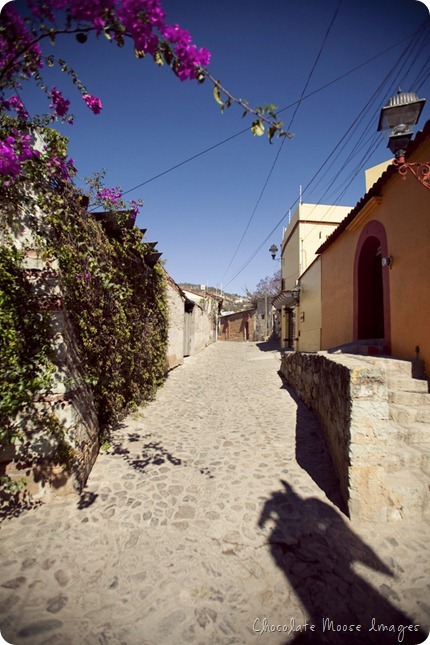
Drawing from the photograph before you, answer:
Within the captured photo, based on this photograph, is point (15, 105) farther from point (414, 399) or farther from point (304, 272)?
point (304, 272)

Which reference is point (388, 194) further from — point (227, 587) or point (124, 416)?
point (124, 416)

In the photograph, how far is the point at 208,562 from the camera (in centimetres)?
222

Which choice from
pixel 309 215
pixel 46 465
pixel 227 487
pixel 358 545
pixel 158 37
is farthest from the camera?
pixel 309 215

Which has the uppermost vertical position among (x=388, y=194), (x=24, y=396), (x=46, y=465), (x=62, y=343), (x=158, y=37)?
(x=388, y=194)

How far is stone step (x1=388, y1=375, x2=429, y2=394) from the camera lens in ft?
11.9

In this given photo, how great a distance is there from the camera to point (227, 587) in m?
2.01

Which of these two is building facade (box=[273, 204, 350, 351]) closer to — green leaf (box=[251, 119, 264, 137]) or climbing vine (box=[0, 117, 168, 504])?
climbing vine (box=[0, 117, 168, 504])

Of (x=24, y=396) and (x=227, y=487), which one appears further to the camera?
(x=227, y=487)

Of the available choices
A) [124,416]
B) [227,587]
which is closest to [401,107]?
[227,587]

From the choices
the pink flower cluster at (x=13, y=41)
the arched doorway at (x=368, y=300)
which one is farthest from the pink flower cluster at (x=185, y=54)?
the arched doorway at (x=368, y=300)

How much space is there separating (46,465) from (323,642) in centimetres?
286

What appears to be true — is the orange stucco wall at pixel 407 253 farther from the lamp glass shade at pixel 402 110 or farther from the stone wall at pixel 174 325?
the stone wall at pixel 174 325

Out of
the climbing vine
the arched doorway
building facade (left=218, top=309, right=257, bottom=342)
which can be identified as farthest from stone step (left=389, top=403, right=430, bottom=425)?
building facade (left=218, top=309, right=257, bottom=342)

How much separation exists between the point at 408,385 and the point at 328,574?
2596mm
